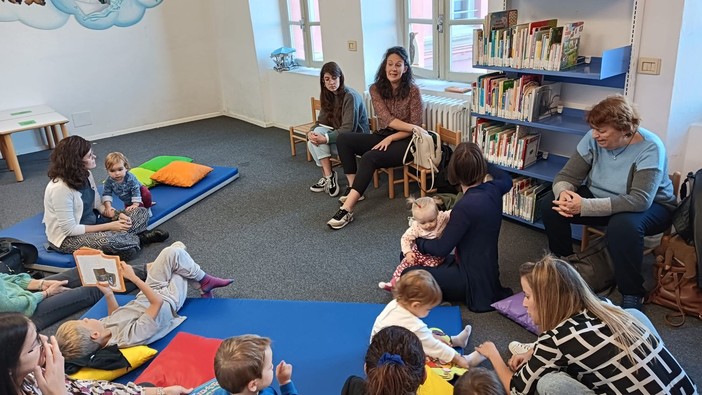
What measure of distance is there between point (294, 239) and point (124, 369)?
1614 millimetres

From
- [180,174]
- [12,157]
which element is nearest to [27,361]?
[180,174]

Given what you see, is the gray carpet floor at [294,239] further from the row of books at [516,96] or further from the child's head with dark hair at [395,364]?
the child's head with dark hair at [395,364]

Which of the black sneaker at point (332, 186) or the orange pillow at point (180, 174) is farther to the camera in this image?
the orange pillow at point (180, 174)

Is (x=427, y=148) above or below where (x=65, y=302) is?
above

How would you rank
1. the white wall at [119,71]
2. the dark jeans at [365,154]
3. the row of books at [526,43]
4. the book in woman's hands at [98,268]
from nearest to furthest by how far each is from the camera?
the book in woman's hands at [98,268]
the row of books at [526,43]
the dark jeans at [365,154]
the white wall at [119,71]

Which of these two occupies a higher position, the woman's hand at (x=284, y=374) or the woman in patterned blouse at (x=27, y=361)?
the woman in patterned blouse at (x=27, y=361)

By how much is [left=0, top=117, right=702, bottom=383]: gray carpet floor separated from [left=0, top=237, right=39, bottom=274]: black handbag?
2.01ft

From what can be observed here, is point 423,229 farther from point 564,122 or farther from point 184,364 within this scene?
point 184,364

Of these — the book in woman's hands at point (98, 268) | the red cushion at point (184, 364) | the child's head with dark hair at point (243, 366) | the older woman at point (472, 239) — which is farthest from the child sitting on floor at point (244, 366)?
the older woman at point (472, 239)

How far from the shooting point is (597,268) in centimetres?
297

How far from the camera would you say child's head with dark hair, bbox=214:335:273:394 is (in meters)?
1.80

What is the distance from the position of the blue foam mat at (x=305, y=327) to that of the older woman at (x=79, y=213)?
0.67 m

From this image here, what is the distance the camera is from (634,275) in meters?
2.74

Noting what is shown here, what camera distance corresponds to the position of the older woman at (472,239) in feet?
9.02
